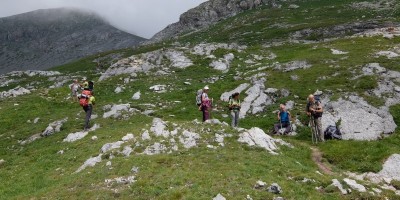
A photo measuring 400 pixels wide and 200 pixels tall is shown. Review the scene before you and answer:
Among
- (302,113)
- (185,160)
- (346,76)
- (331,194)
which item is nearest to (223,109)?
(302,113)

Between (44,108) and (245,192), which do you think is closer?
(245,192)

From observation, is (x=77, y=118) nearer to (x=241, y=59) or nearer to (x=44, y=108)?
(x=44, y=108)

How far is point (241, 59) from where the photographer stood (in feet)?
211

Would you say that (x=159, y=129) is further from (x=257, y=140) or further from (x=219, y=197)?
(x=219, y=197)

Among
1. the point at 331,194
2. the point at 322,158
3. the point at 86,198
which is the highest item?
the point at 86,198

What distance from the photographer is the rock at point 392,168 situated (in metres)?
25.3

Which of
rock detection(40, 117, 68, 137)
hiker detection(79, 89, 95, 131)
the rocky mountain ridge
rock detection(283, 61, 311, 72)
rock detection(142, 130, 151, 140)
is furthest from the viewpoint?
the rocky mountain ridge

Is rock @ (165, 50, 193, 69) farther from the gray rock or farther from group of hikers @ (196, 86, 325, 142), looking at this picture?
the gray rock

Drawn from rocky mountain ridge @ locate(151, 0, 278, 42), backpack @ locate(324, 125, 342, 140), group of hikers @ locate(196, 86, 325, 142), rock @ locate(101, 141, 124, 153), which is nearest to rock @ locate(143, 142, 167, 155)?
rock @ locate(101, 141, 124, 153)

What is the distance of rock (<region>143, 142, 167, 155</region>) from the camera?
2733 cm

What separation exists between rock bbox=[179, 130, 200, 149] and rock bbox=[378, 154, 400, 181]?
1202cm

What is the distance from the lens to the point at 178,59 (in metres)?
65.8

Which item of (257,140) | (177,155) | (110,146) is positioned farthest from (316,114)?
(110,146)

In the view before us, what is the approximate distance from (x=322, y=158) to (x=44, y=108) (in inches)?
1226
